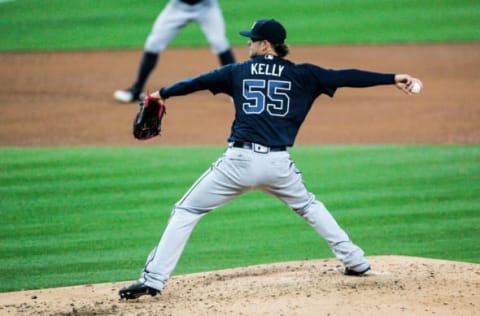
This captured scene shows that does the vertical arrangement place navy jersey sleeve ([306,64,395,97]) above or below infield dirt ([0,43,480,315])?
above

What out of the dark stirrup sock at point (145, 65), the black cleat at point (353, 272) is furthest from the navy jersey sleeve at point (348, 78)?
the dark stirrup sock at point (145, 65)

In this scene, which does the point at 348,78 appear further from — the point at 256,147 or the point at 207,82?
the point at 207,82

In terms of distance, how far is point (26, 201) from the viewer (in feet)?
33.2

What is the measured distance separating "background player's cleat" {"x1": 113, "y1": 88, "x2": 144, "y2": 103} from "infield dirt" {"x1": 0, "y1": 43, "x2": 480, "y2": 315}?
5.4 inches

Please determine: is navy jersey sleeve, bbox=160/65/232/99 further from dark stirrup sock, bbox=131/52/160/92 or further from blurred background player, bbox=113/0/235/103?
dark stirrup sock, bbox=131/52/160/92

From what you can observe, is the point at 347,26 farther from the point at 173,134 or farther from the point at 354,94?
the point at 173,134

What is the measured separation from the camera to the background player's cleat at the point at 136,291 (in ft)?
22.8

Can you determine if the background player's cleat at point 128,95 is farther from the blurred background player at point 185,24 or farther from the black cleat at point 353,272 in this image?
the black cleat at point 353,272

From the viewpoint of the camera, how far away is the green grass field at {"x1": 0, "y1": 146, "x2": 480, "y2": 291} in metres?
8.53

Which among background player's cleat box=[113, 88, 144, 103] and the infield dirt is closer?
the infield dirt

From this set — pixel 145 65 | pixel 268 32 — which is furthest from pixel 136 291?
pixel 145 65

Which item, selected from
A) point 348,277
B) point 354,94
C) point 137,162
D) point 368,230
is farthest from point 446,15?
point 348,277

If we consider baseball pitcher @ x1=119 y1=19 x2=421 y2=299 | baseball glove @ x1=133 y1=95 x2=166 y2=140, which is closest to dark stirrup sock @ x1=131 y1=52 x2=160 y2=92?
baseball glove @ x1=133 y1=95 x2=166 y2=140

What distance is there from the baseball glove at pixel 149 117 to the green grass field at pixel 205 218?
1.25 metres
